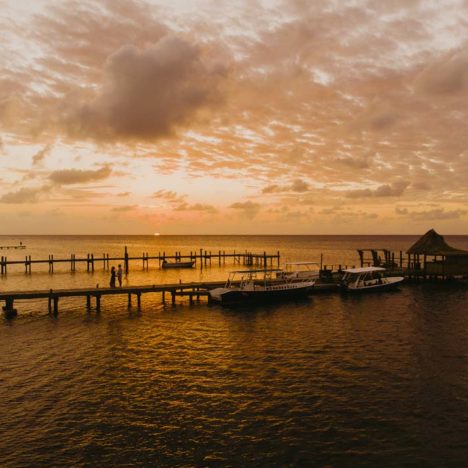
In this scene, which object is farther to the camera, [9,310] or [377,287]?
[377,287]

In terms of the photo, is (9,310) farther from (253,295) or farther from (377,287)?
(377,287)

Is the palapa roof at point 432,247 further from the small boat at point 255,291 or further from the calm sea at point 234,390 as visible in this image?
the calm sea at point 234,390

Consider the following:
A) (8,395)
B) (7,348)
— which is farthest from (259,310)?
→ (8,395)

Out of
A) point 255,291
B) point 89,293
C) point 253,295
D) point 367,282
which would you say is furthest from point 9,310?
point 367,282

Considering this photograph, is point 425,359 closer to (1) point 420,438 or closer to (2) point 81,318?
(1) point 420,438

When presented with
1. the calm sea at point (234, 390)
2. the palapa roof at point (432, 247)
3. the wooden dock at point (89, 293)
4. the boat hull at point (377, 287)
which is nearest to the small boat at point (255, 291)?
the wooden dock at point (89, 293)

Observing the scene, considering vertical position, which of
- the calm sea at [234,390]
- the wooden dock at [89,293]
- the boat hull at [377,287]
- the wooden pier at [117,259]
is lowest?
the calm sea at [234,390]

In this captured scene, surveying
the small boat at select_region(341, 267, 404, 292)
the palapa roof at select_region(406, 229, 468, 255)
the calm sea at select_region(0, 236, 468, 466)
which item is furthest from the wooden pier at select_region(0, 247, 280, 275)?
the calm sea at select_region(0, 236, 468, 466)

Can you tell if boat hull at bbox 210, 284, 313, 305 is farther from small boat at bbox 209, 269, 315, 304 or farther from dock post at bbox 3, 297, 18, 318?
dock post at bbox 3, 297, 18, 318
